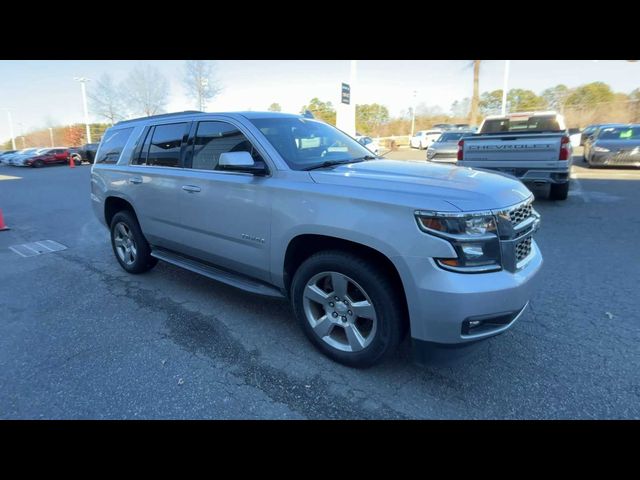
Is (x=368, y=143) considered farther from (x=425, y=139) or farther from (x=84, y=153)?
(x=84, y=153)

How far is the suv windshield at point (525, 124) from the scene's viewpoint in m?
9.75

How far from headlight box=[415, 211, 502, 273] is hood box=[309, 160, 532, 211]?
0.22 feet

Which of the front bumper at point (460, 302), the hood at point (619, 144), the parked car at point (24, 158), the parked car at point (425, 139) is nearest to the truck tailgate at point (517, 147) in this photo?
the front bumper at point (460, 302)

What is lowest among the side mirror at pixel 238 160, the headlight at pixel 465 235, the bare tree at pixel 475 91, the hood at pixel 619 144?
the headlight at pixel 465 235

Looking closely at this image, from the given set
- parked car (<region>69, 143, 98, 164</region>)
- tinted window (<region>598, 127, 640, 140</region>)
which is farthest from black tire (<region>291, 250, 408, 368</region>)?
parked car (<region>69, 143, 98, 164</region>)

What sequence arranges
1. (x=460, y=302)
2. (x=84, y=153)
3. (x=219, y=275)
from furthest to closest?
(x=84, y=153), (x=219, y=275), (x=460, y=302)

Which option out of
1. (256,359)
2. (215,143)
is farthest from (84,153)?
(256,359)

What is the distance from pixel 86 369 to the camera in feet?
9.51

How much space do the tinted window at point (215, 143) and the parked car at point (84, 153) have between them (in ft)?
103

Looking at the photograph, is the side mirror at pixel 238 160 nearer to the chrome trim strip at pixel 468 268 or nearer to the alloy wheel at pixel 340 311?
the alloy wheel at pixel 340 311

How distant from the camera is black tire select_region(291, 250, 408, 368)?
8.21 feet

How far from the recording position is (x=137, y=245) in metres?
4.66

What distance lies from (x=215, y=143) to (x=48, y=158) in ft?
113
